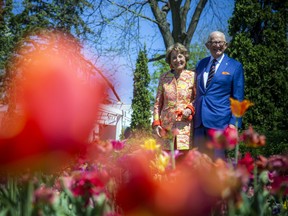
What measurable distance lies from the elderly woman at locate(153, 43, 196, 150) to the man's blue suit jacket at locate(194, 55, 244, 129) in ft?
0.28

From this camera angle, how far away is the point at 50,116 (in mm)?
265

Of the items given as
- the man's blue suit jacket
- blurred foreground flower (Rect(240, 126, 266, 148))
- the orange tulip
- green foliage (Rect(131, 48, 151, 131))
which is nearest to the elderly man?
the man's blue suit jacket

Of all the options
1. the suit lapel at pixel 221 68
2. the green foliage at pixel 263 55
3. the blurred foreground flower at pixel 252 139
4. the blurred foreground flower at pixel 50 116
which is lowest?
the blurred foreground flower at pixel 252 139

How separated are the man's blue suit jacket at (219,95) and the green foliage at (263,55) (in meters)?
9.08

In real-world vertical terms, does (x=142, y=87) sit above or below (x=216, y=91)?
above

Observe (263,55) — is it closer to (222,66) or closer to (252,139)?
(222,66)

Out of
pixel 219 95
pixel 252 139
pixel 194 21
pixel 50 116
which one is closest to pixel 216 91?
pixel 219 95

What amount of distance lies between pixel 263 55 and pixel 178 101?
10.5 metres

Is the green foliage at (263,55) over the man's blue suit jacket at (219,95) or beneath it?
over

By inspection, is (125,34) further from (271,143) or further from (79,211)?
(79,211)

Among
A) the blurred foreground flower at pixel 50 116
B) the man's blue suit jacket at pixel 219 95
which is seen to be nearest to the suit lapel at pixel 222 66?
the man's blue suit jacket at pixel 219 95

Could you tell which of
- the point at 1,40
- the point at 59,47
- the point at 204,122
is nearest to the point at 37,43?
the point at 59,47

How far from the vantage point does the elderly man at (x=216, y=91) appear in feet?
9.33

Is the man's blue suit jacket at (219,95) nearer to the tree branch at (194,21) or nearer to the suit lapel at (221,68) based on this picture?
the suit lapel at (221,68)
